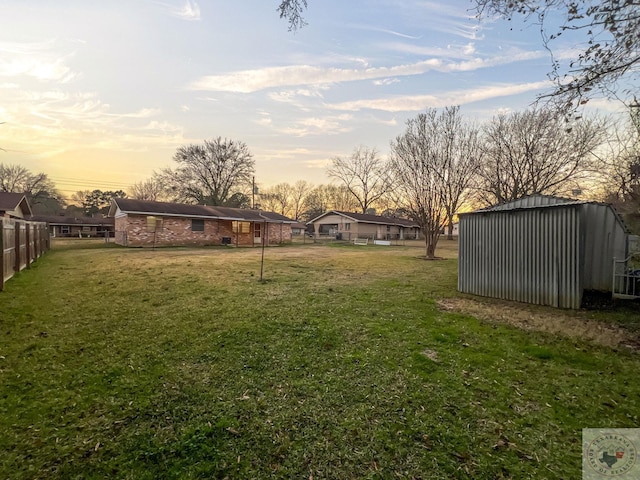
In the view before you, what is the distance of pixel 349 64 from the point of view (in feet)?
31.5

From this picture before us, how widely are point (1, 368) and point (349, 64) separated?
10.6 meters

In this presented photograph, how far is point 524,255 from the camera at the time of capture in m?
6.68

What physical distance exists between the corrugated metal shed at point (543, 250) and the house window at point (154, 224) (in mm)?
19482

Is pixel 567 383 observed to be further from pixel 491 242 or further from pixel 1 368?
pixel 1 368

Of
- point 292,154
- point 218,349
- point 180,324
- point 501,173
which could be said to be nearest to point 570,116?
point 218,349

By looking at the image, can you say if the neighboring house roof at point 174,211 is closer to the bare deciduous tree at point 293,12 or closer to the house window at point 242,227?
the house window at point 242,227

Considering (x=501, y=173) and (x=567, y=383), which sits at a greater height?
(x=501, y=173)

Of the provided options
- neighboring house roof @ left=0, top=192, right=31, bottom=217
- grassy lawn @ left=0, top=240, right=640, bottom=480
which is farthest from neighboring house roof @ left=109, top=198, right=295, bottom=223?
grassy lawn @ left=0, top=240, right=640, bottom=480

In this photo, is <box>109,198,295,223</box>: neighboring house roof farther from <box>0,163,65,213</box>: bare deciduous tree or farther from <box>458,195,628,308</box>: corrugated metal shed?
<box>0,163,65,213</box>: bare deciduous tree

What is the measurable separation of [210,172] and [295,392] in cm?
3484

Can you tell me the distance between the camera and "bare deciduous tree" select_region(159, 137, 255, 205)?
33312 mm

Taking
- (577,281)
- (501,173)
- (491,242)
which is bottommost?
(577,281)

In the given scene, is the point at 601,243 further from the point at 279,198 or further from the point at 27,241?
the point at 279,198

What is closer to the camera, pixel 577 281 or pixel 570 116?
pixel 570 116
